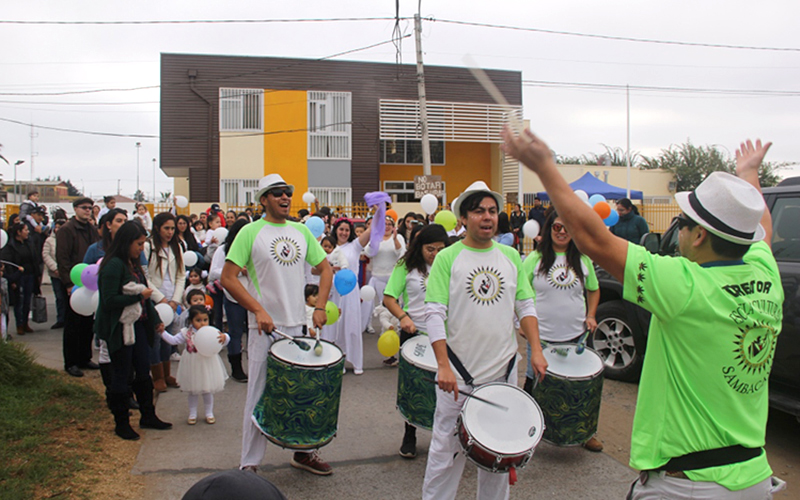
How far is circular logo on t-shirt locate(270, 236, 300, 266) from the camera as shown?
4.48 meters

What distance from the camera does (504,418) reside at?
134 inches

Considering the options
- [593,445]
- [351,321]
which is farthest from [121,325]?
[593,445]

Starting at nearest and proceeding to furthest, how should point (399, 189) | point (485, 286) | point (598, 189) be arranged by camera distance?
point (485, 286) → point (598, 189) → point (399, 189)

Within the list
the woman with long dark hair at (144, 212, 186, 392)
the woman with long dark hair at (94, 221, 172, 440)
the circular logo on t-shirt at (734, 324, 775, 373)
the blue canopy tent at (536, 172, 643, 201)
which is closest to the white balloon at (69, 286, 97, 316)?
the woman with long dark hair at (144, 212, 186, 392)

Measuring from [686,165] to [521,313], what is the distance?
46.3 m

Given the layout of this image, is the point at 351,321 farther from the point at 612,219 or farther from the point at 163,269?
the point at 612,219

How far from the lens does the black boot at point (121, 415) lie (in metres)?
5.20

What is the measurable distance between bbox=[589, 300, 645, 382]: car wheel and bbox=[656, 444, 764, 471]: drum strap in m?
4.58

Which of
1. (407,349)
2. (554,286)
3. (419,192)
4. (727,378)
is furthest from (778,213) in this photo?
(419,192)

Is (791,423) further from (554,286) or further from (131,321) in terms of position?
(131,321)

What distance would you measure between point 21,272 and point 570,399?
890 cm

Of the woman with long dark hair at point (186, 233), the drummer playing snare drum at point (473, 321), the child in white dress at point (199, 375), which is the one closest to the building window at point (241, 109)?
the woman with long dark hair at point (186, 233)

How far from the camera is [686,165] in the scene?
1767 inches

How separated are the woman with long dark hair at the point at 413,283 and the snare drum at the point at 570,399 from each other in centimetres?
111
